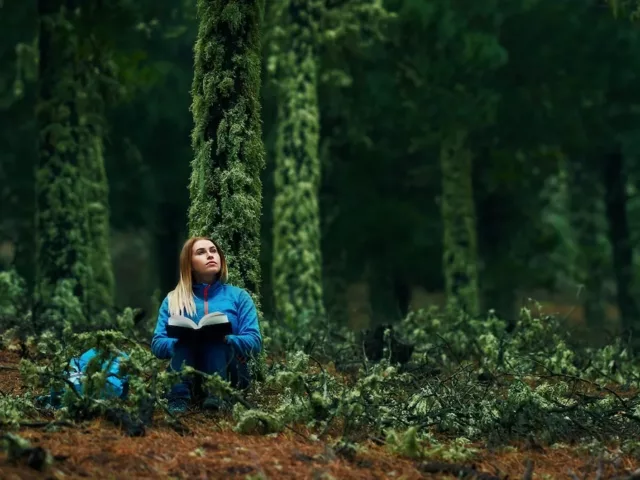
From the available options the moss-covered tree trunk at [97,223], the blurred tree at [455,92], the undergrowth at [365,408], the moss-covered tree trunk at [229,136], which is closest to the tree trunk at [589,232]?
the blurred tree at [455,92]

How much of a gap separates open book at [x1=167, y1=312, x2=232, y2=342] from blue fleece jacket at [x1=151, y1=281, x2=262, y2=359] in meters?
0.06

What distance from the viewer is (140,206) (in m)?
25.3

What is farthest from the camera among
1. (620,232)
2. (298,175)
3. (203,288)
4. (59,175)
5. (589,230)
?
(589,230)

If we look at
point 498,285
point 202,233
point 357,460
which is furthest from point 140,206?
point 357,460

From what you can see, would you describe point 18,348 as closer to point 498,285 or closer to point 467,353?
point 467,353

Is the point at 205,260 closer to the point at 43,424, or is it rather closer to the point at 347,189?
the point at 43,424

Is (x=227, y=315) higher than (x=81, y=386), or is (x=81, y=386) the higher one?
(x=227, y=315)

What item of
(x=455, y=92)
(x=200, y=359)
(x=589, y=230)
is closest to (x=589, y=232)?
(x=589, y=230)

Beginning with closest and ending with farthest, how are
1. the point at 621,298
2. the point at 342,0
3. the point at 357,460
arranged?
1. the point at 357,460
2. the point at 342,0
3. the point at 621,298

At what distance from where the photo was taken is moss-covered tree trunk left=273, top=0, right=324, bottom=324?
16.8 m

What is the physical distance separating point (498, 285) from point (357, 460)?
19134mm

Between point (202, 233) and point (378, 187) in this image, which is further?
point (378, 187)

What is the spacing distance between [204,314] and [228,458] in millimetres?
1728

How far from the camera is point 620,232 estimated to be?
81.9ft
